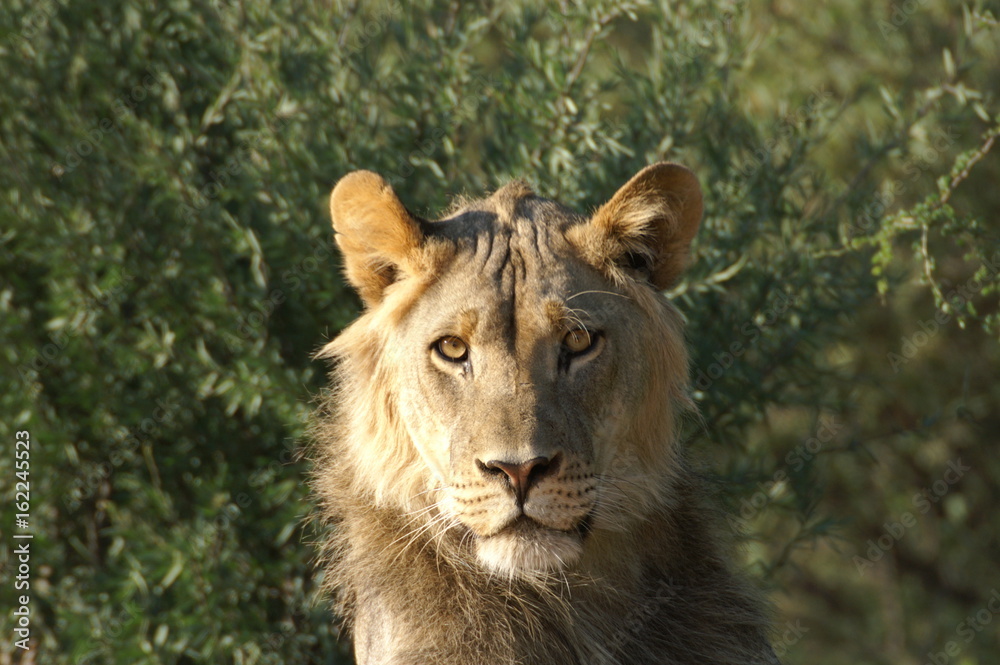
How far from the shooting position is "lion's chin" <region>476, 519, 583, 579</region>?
143 inches

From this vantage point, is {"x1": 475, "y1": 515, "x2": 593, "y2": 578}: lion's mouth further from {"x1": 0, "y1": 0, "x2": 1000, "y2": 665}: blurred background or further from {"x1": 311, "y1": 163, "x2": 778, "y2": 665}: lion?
{"x1": 0, "y1": 0, "x2": 1000, "y2": 665}: blurred background

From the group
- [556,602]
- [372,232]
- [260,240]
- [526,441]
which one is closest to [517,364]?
[526,441]

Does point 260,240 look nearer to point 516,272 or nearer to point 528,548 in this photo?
point 516,272

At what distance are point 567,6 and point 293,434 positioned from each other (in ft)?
8.77

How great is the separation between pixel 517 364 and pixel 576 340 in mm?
234

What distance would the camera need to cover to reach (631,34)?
39.5 ft

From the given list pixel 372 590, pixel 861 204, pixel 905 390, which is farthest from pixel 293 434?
pixel 905 390

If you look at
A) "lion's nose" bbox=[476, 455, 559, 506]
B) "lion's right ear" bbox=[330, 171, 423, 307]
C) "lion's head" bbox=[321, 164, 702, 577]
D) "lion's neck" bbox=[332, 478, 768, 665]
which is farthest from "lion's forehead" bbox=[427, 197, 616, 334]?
"lion's neck" bbox=[332, 478, 768, 665]

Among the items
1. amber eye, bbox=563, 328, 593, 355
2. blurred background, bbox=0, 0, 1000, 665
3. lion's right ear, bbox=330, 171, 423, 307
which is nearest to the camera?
amber eye, bbox=563, 328, 593, 355

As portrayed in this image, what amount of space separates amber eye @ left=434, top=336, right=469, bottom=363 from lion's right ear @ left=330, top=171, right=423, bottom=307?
35cm

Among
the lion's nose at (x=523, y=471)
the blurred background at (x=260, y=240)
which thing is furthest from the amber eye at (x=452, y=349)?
the blurred background at (x=260, y=240)

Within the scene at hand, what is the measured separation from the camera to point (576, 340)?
3.87 m

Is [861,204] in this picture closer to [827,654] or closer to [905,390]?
[905,390]

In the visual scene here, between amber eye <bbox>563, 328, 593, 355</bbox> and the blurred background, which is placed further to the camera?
the blurred background
